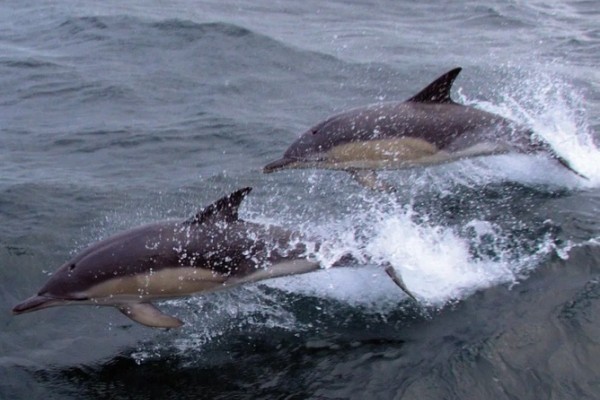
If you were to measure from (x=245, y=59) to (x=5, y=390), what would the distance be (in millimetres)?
9923

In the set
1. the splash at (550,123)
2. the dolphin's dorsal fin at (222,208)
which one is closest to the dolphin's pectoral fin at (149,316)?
the dolphin's dorsal fin at (222,208)

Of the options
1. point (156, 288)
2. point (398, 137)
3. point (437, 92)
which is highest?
point (437, 92)

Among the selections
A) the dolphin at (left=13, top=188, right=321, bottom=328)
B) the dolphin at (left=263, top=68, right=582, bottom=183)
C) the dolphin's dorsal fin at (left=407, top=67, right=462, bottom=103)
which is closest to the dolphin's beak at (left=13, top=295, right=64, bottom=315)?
the dolphin at (left=13, top=188, right=321, bottom=328)

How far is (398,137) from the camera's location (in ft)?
25.8

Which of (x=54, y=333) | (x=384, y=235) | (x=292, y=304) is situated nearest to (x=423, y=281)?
(x=384, y=235)

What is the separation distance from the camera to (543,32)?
55.1 ft

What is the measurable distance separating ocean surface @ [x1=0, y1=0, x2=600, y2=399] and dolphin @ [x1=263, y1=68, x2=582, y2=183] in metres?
0.58

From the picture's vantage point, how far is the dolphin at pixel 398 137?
25.8 ft

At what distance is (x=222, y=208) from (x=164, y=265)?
0.61 m

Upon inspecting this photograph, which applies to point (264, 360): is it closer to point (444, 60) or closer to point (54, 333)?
point (54, 333)

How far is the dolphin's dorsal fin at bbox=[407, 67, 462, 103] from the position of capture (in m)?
7.71

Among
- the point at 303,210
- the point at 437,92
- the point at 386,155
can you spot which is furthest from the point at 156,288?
the point at 437,92

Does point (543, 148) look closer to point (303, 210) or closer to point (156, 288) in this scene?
point (303, 210)

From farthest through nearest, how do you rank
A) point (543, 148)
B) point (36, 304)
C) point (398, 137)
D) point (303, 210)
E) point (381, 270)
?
1. point (303, 210)
2. point (543, 148)
3. point (398, 137)
4. point (381, 270)
5. point (36, 304)
